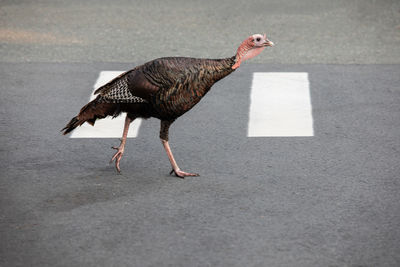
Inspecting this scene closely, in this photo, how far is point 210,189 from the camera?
6.85m

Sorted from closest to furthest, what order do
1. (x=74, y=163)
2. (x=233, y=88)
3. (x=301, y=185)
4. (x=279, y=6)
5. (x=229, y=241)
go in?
(x=229, y=241), (x=301, y=185), (x=74, y=163), (x=233, y=88), (x=279, y=6)

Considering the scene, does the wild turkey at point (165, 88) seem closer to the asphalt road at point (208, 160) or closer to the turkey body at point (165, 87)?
the turkey body at point (165, 87)

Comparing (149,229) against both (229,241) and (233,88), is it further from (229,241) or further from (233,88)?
(233,88)

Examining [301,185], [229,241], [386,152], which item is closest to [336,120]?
[386,152]

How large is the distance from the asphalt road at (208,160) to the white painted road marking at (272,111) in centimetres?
12

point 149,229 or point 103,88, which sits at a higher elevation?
point 103,88

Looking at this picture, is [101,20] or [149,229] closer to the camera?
[149,229]

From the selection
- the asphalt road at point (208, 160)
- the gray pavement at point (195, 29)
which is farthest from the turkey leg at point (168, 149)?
the gray pavement at point (195, 29)

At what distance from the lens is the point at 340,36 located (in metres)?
11.9

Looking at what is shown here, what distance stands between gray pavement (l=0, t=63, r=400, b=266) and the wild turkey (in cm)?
53

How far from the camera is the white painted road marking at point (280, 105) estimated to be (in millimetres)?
8391

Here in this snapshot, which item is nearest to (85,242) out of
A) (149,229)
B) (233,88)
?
(149,229)

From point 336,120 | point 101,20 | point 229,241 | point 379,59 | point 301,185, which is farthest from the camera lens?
point 101,20

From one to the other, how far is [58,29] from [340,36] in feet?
13.5
